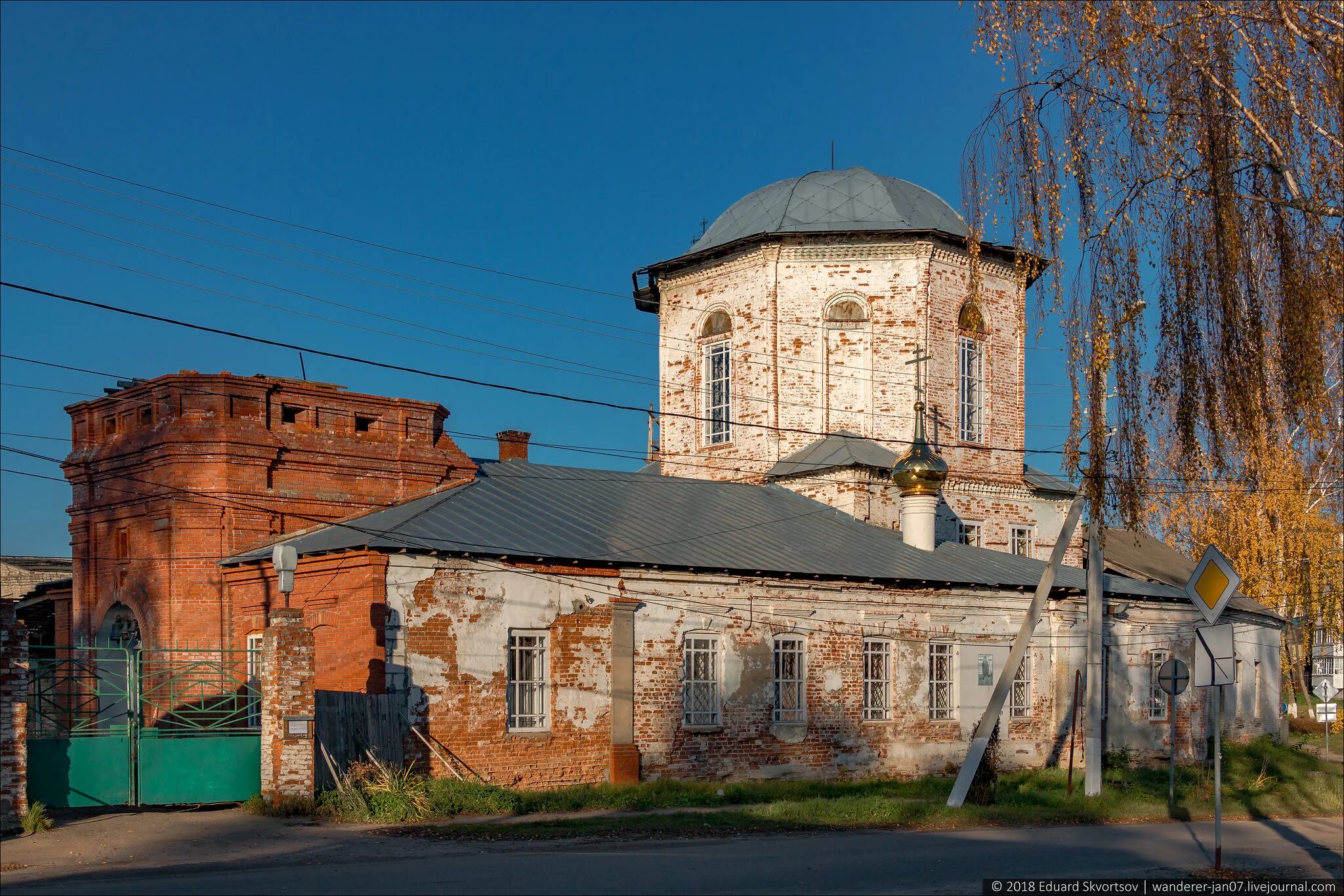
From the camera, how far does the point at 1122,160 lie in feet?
39.6

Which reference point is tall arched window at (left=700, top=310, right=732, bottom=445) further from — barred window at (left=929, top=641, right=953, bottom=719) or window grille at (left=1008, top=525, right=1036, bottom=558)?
barred window at (left=929, top=641, right=953, bottom=719)

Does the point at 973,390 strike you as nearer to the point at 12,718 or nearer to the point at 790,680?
the point at 790,680

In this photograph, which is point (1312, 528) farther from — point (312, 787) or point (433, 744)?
point (312, 787)

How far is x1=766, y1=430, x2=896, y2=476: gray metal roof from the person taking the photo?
2897cm

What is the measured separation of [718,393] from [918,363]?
4.66 metres

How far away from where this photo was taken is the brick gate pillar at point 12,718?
14352 millimetres

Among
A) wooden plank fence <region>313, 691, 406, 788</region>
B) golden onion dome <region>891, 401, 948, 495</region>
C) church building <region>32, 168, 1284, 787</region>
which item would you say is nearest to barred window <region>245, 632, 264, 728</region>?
church building <region>32, 168, 1284, 787</region>

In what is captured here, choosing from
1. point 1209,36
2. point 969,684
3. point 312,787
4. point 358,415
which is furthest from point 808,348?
point 1209,36

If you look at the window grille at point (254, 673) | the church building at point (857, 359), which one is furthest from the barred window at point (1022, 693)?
the window grille at point (254, 673)

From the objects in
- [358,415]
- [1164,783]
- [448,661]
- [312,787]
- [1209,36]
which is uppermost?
[1209,36]

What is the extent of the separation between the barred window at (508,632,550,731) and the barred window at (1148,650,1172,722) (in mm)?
15445

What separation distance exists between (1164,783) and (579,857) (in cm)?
1525

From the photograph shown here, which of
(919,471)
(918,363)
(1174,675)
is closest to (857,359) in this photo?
(918,363)

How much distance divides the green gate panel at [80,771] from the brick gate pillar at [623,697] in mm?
7406
